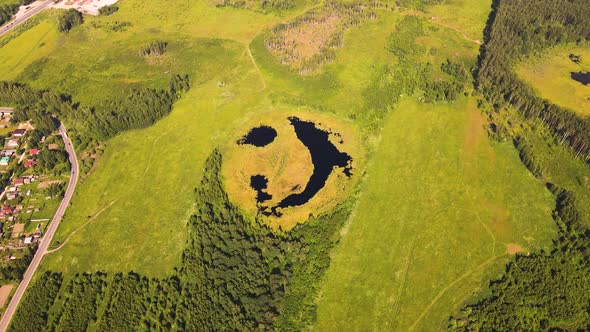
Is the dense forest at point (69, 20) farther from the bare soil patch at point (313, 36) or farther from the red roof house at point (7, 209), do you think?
the red roof house at point (7, 209)

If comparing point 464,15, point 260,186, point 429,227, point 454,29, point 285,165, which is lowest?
point 429,227

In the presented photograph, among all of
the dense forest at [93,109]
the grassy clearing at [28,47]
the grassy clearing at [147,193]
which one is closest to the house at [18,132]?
the dense forest at [93,109]

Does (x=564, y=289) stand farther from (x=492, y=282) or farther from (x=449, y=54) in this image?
(x=449, y=54)

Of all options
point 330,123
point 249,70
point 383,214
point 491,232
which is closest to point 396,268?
point 383,214

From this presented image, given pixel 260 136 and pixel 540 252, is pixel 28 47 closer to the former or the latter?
pixel 260 136

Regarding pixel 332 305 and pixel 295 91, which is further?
pixel 295 91

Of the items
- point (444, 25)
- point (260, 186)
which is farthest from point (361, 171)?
point (444, 25)

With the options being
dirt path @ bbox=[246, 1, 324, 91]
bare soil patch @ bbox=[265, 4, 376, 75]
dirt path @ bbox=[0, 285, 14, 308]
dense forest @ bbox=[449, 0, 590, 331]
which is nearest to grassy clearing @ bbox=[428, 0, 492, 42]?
dense forest @ bbox=[449, 0, 590, 331]
